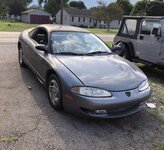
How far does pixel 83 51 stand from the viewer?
5.17 meters

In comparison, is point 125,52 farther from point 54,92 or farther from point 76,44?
point 54,92

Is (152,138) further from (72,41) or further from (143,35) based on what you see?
(143,35)

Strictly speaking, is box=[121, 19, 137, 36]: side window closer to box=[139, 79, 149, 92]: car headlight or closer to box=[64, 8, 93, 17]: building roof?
box=[139, 79, 149, 92]: car headlight

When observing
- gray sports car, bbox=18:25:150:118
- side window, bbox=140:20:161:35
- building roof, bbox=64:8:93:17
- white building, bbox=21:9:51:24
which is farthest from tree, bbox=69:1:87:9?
gray sports car, bbox=18:25:150:118

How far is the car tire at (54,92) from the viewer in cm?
426

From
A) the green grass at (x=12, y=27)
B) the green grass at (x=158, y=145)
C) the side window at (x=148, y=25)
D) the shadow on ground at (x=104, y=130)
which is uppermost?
the side window at (x=148, y=25)

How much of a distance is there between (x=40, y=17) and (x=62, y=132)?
64754mm

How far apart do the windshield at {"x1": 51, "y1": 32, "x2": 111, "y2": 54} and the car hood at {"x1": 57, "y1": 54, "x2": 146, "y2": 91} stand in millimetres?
316

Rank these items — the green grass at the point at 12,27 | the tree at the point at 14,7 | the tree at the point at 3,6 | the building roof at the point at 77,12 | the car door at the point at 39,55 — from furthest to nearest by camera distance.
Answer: the tree at the point at 14,7 → the tree at the point at 3,6 → the building roof at the point at 77,12 → the green grass at the point at 12,27 → the car door at the point at 39,55

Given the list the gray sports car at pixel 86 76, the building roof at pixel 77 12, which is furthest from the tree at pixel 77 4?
the gray sports car at pixel 86 76

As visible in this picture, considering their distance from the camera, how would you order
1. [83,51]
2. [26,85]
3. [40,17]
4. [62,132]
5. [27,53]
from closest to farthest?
[62,132]
[83,51]
[26,85]
[27,53]
[40,17]

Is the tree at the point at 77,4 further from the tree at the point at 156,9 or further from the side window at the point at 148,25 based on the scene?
the side window at the point at 148,25

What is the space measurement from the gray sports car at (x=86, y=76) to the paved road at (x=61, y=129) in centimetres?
26

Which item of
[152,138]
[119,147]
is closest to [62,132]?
[119,147]
